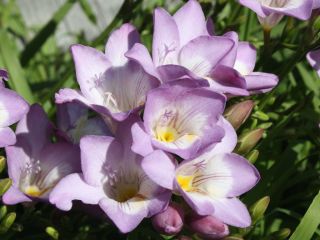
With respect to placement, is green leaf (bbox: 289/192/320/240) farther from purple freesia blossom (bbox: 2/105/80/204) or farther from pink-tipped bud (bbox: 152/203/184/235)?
purple freesia blossom (bbox: 2/105/80/204)

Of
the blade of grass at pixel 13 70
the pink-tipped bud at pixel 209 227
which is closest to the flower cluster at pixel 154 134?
the pink-tipped bud at pixel 209 227

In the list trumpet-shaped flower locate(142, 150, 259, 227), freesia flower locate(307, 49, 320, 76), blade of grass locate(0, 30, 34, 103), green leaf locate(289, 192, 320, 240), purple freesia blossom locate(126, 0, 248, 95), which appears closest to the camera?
trumpet-shaped flower locate(142, 150, 259, 227)

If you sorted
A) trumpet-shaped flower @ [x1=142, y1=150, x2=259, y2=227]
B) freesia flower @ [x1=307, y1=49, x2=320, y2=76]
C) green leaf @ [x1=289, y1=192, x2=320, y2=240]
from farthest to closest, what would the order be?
freesia flower @ [x1=307, y1=49, x2=320, y2=76]
green leaf @ [x1=289, y1=192, x2=320, y2=240]
trumpet-shaped flower @ [x1=142, y1=150, x2=259, y2=227]

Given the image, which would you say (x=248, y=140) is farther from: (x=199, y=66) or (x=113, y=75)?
(x=113, y=75)

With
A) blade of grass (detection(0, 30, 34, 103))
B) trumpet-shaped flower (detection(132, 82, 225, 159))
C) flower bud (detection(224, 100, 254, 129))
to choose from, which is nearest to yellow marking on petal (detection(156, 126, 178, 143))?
trumpet-shaped flower (detection(132, 82, 225, 159))

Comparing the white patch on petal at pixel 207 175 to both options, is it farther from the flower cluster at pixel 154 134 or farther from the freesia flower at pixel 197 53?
the freesia flower at pixel 197 53

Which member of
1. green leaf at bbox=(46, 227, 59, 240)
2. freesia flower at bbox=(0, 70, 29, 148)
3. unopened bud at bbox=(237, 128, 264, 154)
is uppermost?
freesia flower at bbox=(0, 70, 29, 148)

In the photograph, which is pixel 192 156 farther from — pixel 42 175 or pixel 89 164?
pixel 42 175
